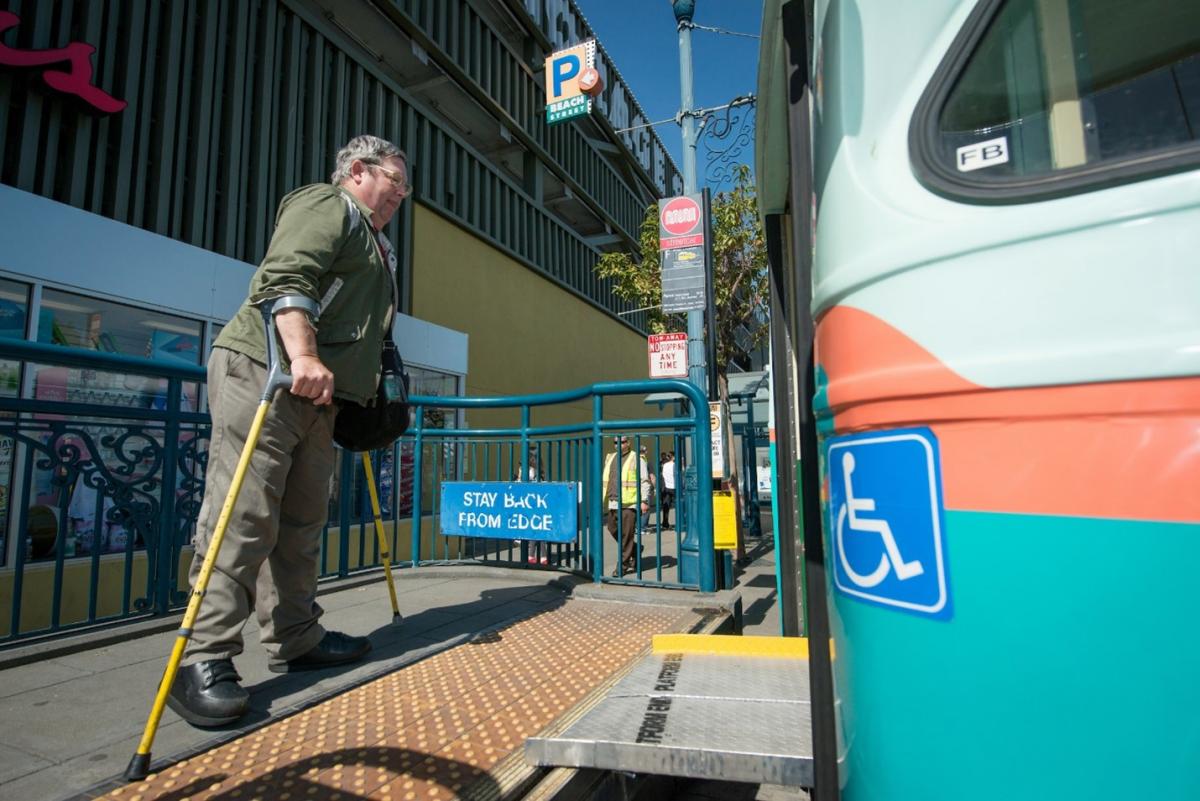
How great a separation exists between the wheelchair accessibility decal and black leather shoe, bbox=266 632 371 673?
2222mm

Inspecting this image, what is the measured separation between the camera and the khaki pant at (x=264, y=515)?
6.82 feet

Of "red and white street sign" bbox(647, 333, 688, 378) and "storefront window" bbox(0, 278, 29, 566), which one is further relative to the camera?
"red and white street sign" bbox(647, 333, 688, 378)

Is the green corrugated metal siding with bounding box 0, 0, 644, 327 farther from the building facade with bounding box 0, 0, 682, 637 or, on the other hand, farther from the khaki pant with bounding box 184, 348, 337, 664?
the khaki pant with bounding box 184, 348, 337, 664

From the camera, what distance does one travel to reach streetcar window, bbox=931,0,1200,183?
0.96 metres

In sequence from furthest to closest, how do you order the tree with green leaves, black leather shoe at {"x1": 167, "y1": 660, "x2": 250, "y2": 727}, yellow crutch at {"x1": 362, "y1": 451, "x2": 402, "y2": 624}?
1. the tree with green leaves
2. yellow crutch at {"x1": 362, "y1": 451, "x2": 402, "y2": 624}
3. black leather shoe at {"x1": 167, "y1": 660, "x2": 250, "y2": 727}

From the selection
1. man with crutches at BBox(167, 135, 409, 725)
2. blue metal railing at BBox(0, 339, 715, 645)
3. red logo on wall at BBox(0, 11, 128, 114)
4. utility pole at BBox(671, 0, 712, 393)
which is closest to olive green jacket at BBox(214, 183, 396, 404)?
man with crutches at BBox(167, 135, 409, 725)

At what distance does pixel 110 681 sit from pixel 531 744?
5.97 feet

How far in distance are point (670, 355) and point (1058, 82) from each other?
7381mm

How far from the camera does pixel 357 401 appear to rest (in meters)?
2.52

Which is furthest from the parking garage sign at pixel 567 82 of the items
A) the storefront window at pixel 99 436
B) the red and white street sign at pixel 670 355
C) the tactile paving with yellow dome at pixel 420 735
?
the tactile paving with yellow dome at pixel 420 735

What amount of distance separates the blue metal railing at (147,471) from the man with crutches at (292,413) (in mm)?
1286

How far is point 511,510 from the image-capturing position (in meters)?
4.54

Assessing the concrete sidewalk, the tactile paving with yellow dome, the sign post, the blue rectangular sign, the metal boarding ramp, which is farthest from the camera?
the sign post

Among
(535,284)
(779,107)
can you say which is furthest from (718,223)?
(779,107)
